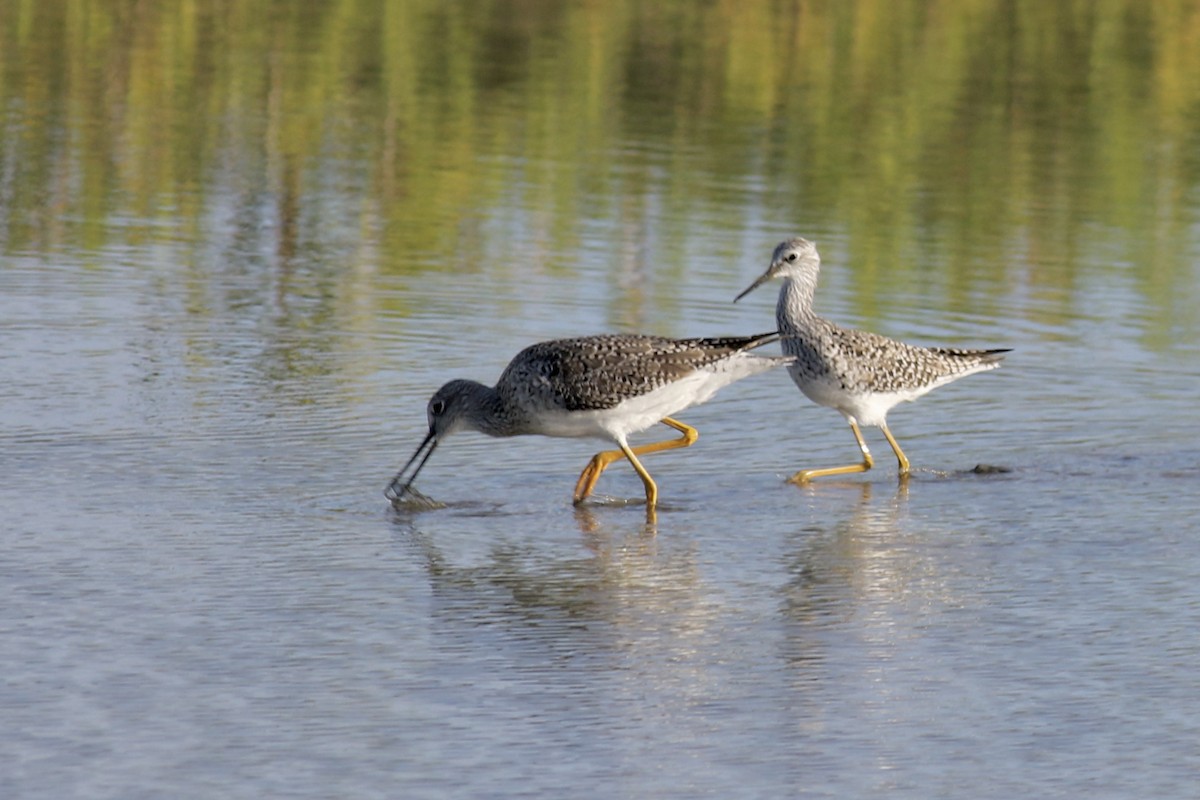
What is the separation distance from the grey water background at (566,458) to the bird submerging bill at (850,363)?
327mm

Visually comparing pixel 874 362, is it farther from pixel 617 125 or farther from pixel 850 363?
pixel 617 125

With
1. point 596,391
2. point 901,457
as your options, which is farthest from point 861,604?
point 901,457

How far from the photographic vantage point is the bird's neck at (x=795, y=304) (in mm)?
11961

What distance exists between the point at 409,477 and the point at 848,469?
2.18 m

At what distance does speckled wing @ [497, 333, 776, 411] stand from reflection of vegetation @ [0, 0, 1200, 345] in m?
5.58

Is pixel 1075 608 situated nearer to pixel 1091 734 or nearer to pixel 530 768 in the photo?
pixel 1091 734

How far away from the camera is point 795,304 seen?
39.6 feet

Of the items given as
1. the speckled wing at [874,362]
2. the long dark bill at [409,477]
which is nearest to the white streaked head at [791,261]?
the speckled wing at [874,362]

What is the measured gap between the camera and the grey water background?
23.4ft

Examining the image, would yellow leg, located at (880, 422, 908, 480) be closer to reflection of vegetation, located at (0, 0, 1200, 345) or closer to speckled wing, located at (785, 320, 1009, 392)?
speckled wing, located at (785, 320, 1009, 392)

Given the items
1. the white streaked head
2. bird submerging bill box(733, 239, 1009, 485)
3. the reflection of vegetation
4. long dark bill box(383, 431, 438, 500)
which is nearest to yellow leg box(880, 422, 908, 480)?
bird submerging bill box(733, 239, 1009, 485)

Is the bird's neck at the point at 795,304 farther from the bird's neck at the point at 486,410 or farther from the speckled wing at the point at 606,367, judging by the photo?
the bird's neck at the point at 486,410

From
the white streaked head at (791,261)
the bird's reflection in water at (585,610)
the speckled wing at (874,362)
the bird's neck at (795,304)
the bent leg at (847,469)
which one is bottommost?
the bird's reflection in water at (585,610)

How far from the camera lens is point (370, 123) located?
2320cm
